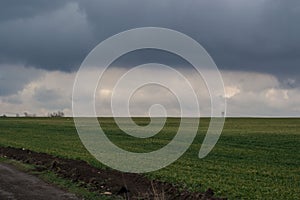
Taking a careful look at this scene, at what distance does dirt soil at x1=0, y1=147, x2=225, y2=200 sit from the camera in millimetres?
19656

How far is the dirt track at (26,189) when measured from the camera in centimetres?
1933

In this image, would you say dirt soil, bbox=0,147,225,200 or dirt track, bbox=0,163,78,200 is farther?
dirt soil, bbox=0,147,225,200

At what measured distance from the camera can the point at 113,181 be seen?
23312 millimetres

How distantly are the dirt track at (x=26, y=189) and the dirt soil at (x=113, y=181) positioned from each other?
1.37 metres

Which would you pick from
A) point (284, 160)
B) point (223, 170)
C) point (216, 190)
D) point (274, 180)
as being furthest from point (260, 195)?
point (284, 160)

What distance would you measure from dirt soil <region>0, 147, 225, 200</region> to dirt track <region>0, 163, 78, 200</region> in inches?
53.9

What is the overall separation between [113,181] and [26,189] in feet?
12.4

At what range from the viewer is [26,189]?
2102 centimetres

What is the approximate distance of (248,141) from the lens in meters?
55.6

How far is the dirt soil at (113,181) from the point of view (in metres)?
19.7

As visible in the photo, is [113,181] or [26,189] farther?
[113,181]

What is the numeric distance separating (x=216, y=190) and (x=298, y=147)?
29308 millimetres

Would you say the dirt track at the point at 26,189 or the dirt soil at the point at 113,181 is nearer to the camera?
the dirt track at the point at 26,189

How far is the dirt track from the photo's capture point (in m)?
19.3
